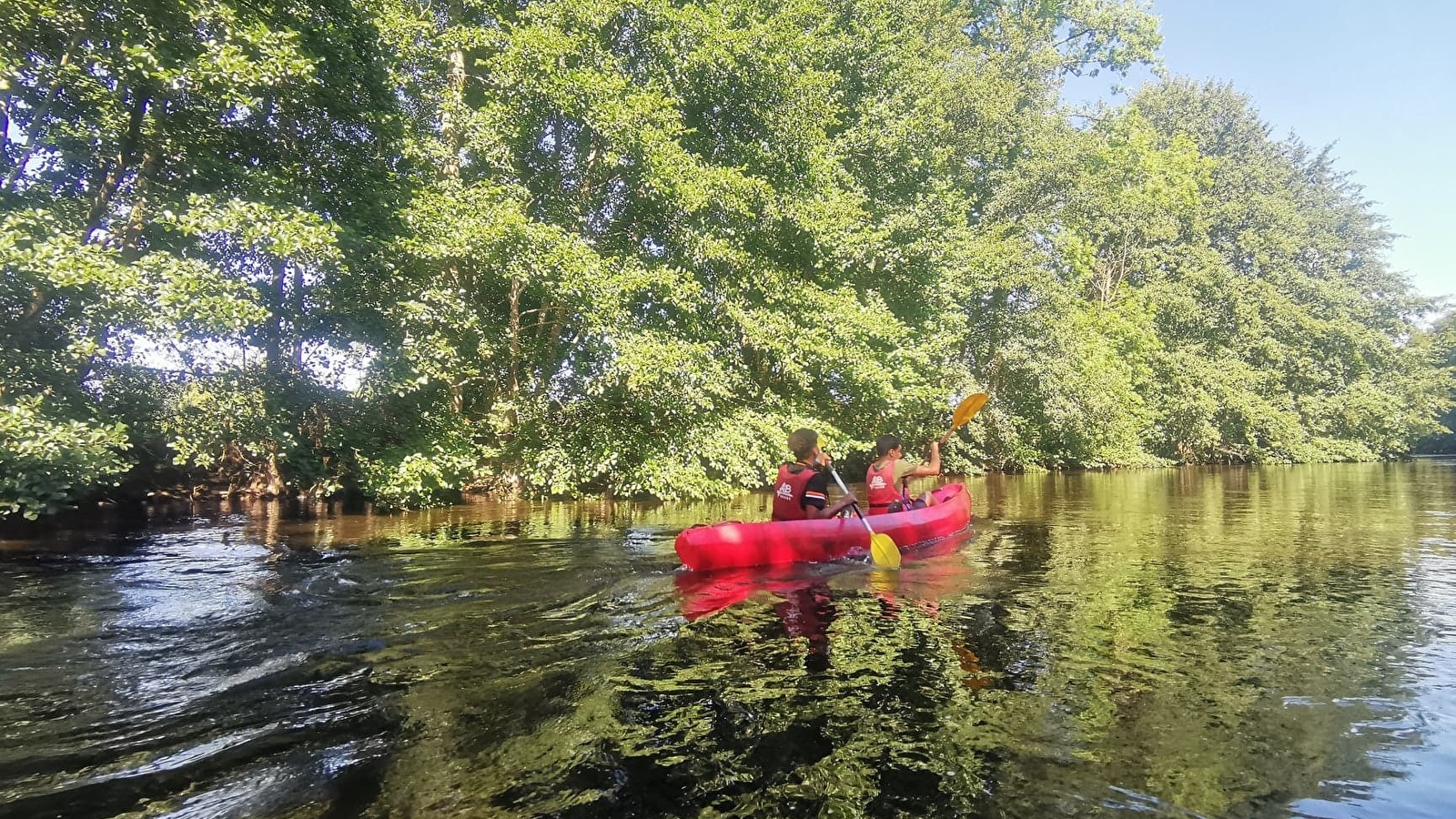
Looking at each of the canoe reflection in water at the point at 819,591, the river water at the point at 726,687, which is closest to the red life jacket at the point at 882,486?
the canoe reflection in water at the point at 819,591

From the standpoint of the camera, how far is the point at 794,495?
7.38 m

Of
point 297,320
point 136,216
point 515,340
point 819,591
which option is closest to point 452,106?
point 515,340

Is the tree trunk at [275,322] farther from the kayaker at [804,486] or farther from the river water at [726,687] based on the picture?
the kayaker at [804,486]

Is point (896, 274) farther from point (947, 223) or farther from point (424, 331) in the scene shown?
point (424, 331)

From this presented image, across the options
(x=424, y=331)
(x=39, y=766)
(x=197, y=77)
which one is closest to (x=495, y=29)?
(x=424, y=331)

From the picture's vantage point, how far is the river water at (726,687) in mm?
2604

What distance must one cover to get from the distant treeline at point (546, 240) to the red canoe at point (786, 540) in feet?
18.0

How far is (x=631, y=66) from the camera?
15148 mm

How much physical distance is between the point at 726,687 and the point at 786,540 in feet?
10.7

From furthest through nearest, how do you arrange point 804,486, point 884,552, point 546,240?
point 546,240 < point 804,486 < point 884,552

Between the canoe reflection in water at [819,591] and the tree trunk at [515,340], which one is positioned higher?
the tree trunk at [515,340]

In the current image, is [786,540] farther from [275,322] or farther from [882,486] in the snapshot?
[275,322]

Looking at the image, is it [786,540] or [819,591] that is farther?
[786,540]

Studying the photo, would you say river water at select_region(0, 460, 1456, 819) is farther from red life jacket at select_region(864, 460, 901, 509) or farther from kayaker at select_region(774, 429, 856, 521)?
red life jacket at select_region(864, 460, 901, 509)
